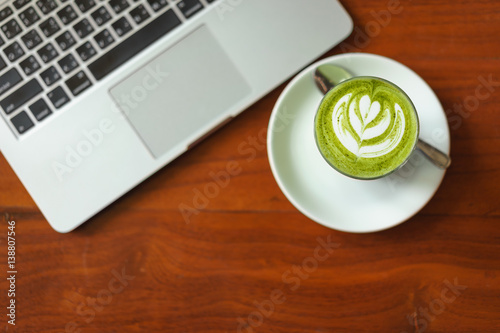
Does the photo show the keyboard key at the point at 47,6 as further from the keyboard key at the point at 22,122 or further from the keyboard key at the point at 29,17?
the keyboard key at the point at 22,122

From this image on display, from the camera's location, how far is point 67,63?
22.2 inches

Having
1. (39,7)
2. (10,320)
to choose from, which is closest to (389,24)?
(39,7)

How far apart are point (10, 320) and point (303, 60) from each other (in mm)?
528

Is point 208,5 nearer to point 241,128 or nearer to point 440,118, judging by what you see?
point 241,128

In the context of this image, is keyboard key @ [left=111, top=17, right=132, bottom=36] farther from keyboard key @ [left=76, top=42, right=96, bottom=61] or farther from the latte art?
the latte art

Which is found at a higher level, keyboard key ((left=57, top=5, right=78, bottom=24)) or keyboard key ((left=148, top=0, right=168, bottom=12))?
keyboard key ((left=57, top=5, right=78, bottom=24))

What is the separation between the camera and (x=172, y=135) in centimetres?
59

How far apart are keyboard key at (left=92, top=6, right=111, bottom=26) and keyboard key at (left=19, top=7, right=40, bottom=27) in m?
0.07

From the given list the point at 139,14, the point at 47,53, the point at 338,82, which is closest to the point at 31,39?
the point at 47,53

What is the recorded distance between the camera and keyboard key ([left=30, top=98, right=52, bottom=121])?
57 cm

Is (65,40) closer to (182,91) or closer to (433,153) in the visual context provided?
(182,91)

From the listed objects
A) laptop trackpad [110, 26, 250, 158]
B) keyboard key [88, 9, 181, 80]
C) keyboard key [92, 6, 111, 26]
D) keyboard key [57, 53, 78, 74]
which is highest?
keyboard key [92, 6, 111, 26]

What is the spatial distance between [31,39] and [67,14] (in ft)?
0.18

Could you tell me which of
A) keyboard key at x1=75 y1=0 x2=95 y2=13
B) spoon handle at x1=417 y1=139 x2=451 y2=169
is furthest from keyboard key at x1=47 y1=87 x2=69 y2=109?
spoon handle at x1=417 y1=139 x2=451 y2=169
